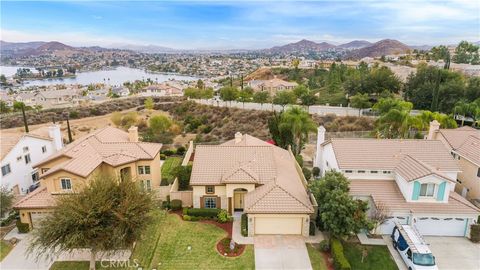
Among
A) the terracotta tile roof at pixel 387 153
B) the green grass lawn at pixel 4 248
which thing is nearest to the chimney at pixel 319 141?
the terracotta tile roof at pixel 387 153

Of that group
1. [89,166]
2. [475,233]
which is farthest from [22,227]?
[475,233]

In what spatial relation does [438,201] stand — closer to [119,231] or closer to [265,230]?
[265,230]

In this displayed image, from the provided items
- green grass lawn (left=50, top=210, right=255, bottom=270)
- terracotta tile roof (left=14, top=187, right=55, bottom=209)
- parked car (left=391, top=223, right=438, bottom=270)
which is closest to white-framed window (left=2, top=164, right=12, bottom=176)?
terracotta tile roof (left=14, top=187, right=55, bottom=209)

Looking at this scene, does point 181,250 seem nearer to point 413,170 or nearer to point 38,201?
point 38,201

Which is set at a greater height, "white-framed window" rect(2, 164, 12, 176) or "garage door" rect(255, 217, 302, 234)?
"white-framed window" rect(2, 164, 12, 176)

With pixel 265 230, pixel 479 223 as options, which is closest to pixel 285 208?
pixel 265 230

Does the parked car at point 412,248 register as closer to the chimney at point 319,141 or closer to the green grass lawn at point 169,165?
the chimney at point 319,141

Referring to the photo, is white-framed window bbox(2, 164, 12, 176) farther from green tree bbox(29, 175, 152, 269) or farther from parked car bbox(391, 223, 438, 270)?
parked car bbox(391, 223, 438, 270)
